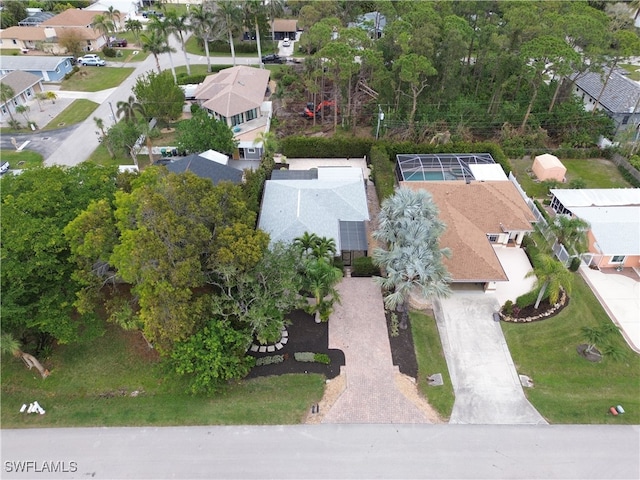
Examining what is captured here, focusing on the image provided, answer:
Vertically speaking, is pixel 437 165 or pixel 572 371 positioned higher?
pixel 437 165

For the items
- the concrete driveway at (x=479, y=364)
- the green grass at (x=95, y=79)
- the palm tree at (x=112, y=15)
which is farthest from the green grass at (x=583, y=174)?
the palm tree at (x=112, y=15)

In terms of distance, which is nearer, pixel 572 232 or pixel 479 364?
pixel 479 364

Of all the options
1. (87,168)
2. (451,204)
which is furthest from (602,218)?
(87,168)

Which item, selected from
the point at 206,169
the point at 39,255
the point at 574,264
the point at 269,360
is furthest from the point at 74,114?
the point at 574,264

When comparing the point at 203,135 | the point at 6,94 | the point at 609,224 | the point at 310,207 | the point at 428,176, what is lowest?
the point at 428,176

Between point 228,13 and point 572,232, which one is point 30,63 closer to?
point 228,13

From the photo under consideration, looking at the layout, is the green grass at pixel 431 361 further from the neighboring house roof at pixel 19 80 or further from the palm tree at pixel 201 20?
the neighboring house roof at pixel 19 80

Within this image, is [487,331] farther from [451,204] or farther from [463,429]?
[451,204]
